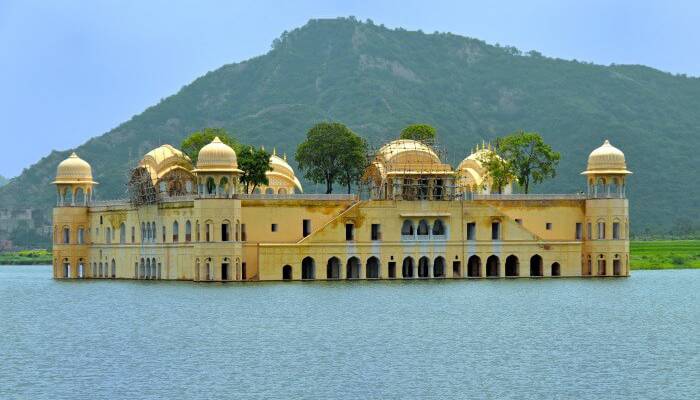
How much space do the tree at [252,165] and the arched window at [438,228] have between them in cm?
1467

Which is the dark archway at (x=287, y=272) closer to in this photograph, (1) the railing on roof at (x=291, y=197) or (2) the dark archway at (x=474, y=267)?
(1) the railing on roof at (x=291, y=197)

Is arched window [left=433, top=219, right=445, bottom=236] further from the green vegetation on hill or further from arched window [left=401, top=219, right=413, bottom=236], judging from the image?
the green vegetation on hill

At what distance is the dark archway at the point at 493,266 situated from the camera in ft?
295

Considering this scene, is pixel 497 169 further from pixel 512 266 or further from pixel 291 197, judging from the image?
pixel 291 197

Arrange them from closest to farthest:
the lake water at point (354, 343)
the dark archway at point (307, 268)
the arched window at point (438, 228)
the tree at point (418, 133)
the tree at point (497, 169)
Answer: the lake water at point (354, 343) → the dark archway at point (307, 268) → the arched window at point (438, 228) → the tree at point (497, 169) → the tree at point (418, 133)

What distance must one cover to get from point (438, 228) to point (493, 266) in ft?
14.3

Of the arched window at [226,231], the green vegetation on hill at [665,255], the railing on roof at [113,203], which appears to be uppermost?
the railing on roof at [113,203]

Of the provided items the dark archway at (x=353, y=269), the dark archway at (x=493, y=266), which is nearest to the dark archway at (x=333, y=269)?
the dark archway at (x=353, y=269)

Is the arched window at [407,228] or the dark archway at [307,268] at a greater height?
the arched window at [407,228]

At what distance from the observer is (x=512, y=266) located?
90.8 m

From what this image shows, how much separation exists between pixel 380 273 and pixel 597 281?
1241 cm

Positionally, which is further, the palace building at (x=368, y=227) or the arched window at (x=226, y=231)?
the palace building at (x=368, y=227)

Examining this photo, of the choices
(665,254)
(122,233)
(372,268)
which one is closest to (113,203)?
(122,233)

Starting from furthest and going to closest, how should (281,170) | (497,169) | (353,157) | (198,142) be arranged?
(281,170)
(198,142)
(353,157)
(497,169)
